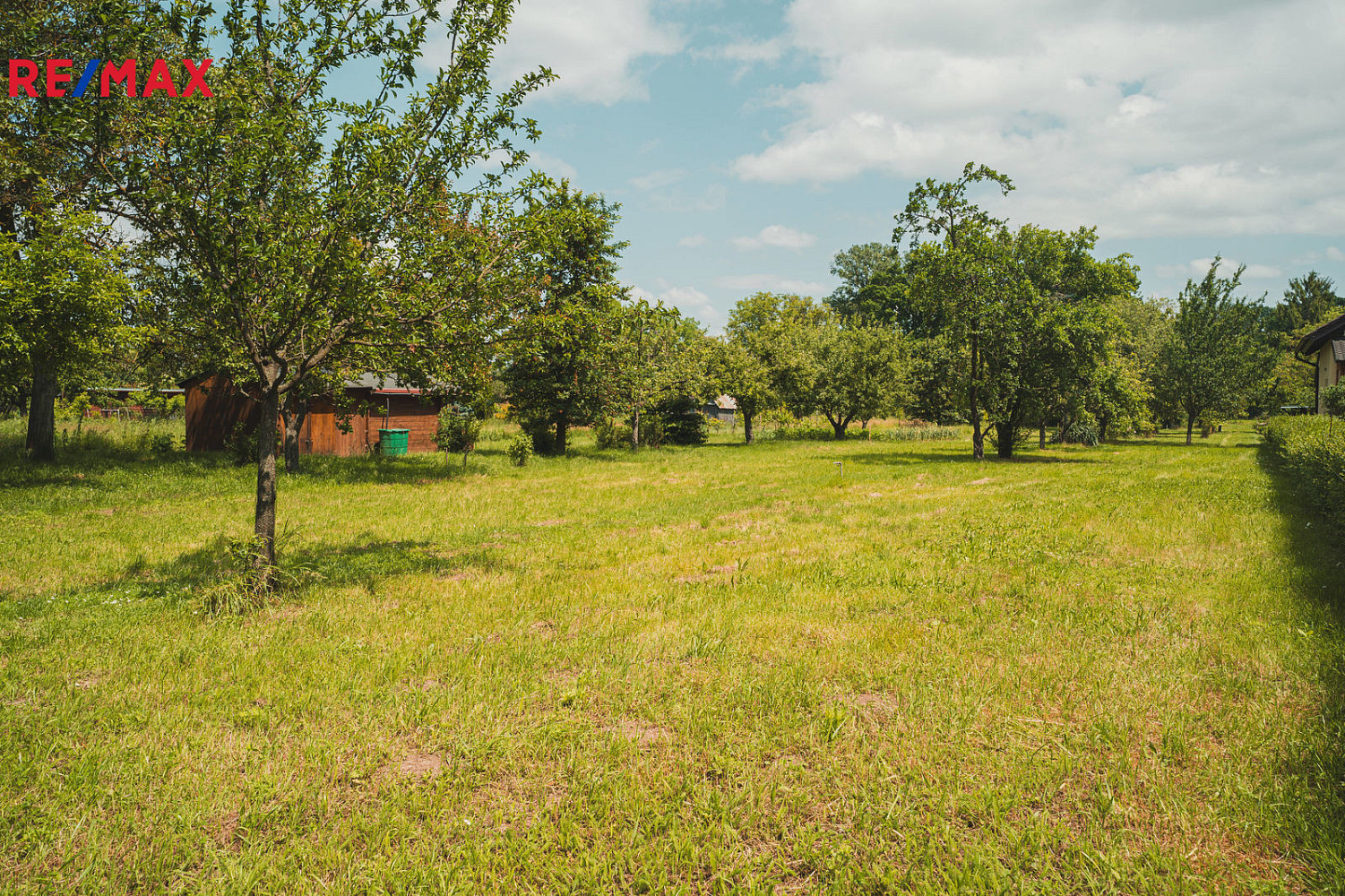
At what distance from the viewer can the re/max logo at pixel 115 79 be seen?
646 centimetres

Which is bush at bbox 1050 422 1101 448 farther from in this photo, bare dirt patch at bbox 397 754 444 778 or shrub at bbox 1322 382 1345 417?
bare dirt patch at bbox 397 754 444 778

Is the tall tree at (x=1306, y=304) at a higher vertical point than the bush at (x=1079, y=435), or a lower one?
Answer: higher

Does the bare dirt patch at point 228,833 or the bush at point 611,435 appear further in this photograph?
the bush at point 611,435

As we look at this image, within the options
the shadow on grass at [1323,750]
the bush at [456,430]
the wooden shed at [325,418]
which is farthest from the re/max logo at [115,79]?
the bush at [456,430]

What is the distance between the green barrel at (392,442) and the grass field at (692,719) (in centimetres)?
1775

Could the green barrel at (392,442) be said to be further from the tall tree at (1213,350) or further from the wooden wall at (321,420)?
the tall tree at (1213,350)

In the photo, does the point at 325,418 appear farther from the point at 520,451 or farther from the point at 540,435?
the point at 540,435

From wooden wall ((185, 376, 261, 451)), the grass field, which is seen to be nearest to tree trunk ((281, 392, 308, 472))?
wooden wall ((185, 376, 261, 451))

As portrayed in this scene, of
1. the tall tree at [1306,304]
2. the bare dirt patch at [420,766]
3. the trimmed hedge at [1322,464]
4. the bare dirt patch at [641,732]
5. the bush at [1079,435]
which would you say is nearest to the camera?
the bare dirt patch at [420,766]

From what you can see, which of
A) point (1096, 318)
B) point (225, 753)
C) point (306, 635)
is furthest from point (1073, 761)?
point (1096, 318)

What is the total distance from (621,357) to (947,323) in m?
14.7

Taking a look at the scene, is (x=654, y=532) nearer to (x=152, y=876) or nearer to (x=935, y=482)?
(x=152, y=876)

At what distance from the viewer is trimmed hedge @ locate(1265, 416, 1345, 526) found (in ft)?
31.2

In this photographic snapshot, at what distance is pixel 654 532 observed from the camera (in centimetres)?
1254
